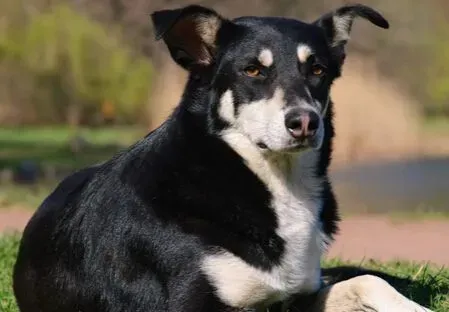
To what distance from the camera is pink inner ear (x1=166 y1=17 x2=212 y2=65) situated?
4.24 meters

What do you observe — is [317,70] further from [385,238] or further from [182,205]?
[385,238]

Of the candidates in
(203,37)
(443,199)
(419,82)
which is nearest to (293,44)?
(203,37)

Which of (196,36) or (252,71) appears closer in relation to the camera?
(252,71)

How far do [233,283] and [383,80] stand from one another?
625 inches

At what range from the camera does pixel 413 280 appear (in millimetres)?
5188

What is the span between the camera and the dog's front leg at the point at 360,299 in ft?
12.9

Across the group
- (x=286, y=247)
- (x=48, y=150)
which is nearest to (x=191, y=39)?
(x=286, y=247)

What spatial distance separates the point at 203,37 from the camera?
13.9ft

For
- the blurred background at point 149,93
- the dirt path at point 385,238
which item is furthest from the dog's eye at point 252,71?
the blurred background at point 149,93

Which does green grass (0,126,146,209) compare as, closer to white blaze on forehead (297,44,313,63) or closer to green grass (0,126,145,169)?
green grass (0,126,145,169)

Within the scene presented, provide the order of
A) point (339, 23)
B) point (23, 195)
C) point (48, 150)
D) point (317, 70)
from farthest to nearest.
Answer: point (48, 150) < point (23, 195) < point (339, 23) < point (317, 70)

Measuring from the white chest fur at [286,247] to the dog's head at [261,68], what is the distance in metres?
0.16

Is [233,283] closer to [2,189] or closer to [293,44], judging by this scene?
[293,44]

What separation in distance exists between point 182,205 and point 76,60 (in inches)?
901
